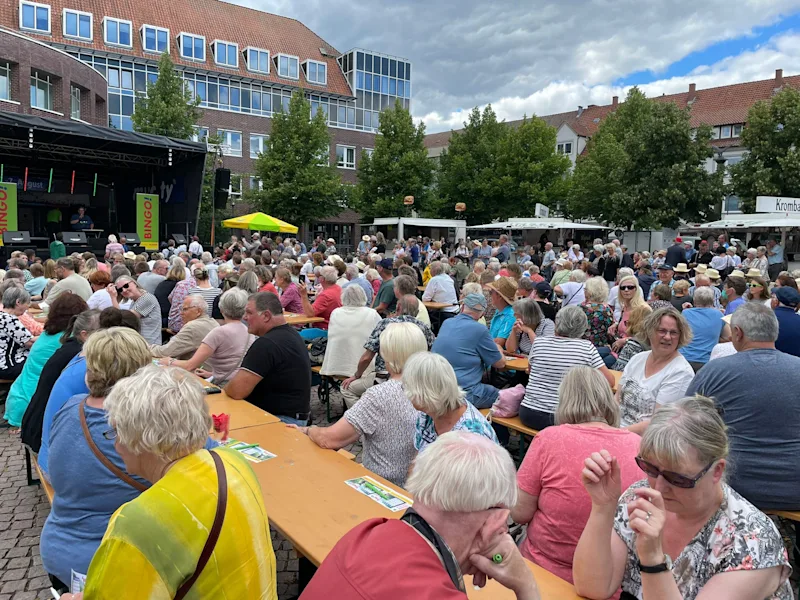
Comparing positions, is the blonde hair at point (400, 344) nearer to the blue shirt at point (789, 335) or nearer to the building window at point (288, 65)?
the blue shirt at point (789, 335)

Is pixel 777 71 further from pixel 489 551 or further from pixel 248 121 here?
pixel 489 551

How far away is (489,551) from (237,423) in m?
2.51

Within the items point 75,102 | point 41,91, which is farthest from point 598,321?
point 75,102

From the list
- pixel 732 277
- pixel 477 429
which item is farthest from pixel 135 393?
pixel 732 277

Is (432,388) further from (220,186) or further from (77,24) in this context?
(77,24)

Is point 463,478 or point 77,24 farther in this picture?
point 77,24

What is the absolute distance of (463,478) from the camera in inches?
55.7

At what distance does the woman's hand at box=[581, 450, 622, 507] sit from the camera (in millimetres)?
1755

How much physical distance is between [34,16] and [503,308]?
34915 millimetres

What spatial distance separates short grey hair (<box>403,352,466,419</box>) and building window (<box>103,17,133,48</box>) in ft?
121

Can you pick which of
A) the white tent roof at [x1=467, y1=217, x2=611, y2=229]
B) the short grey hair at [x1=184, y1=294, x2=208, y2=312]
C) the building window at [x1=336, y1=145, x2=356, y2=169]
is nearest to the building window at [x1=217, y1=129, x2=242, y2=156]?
the building window at [x1=336, y1=145, x2=356, y2=169]

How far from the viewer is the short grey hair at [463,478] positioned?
1403 millimetres

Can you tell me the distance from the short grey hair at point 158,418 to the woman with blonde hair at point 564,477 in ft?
4.41

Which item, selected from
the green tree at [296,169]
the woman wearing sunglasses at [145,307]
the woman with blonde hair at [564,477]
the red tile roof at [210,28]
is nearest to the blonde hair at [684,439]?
the woman with blonde hair at [564,477]
